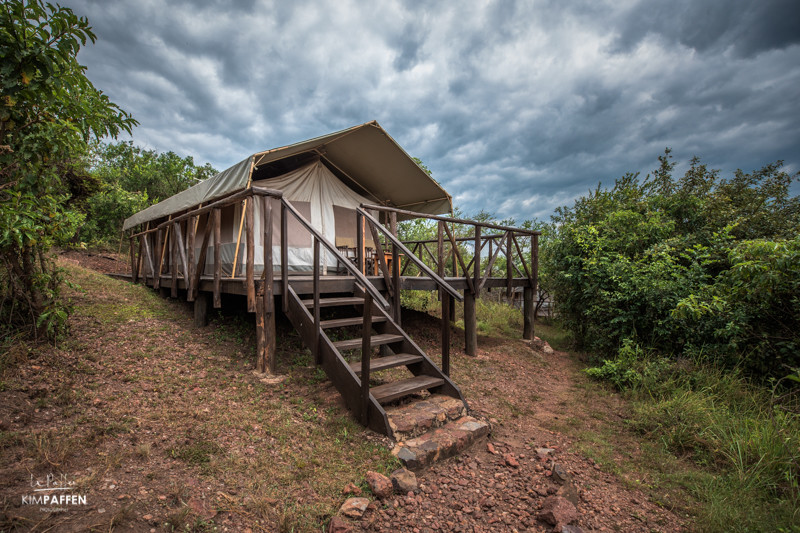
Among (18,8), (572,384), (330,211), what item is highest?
(18,8)

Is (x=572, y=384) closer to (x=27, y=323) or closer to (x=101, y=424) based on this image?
(x=101, y=424)

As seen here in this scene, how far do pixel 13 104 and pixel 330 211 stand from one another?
18.2 ft

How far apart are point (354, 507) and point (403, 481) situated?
1.50 feet

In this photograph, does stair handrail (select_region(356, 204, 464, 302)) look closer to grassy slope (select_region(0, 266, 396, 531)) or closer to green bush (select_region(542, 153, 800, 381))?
grassy slope (select_region(0, 266, 396, 531))

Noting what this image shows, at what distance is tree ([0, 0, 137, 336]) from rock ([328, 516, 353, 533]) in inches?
129

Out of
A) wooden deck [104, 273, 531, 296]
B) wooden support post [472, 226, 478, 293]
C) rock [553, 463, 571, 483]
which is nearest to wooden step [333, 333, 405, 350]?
→ wooden deck [104, 273, 531, 296]

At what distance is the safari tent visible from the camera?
22.6 ft

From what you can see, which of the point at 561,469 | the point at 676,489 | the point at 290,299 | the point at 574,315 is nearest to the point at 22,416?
the point at 290,299

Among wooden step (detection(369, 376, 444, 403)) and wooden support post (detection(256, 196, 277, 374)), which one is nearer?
wooden step (detection(369, 376, 444, 403))

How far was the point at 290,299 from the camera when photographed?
440cm

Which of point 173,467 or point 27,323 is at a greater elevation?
point 27,323

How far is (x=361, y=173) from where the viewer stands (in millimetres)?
8711

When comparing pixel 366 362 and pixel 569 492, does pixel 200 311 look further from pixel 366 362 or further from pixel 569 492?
pixel 569 492

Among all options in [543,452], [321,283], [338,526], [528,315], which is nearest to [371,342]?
[321,283]
